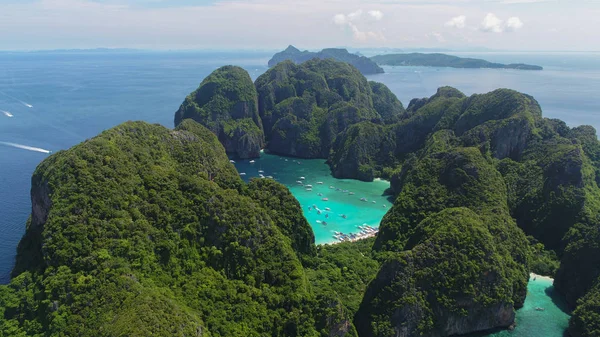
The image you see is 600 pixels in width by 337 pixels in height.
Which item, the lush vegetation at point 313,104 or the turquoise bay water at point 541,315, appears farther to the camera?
the lush vegetation at point 313,104

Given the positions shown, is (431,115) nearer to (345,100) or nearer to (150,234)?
(345,100)

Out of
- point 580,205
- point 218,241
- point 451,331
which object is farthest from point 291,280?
point 580,205

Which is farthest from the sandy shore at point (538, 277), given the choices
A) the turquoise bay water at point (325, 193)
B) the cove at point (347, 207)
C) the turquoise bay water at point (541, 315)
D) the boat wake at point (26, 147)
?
the boat wake at point (26, 147)

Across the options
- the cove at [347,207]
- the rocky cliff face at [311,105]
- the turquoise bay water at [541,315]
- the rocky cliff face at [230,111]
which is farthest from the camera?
the rocky cliff face at [311,105]

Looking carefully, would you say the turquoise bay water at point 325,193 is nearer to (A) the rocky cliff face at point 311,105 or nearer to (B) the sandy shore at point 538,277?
(A) the rocky cliff face at point 311,105

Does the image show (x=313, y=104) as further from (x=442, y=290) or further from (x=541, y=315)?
(x=442, y=290)

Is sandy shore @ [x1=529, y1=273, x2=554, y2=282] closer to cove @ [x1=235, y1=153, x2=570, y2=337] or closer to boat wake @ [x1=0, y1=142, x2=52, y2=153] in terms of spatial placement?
cove @ [x1=235, y1=153, x2=570, y2=337]

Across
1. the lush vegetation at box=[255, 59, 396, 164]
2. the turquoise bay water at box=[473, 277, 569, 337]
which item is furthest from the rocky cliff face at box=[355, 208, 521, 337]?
the lush vegetation at box=[255, 59, 396, 164]
